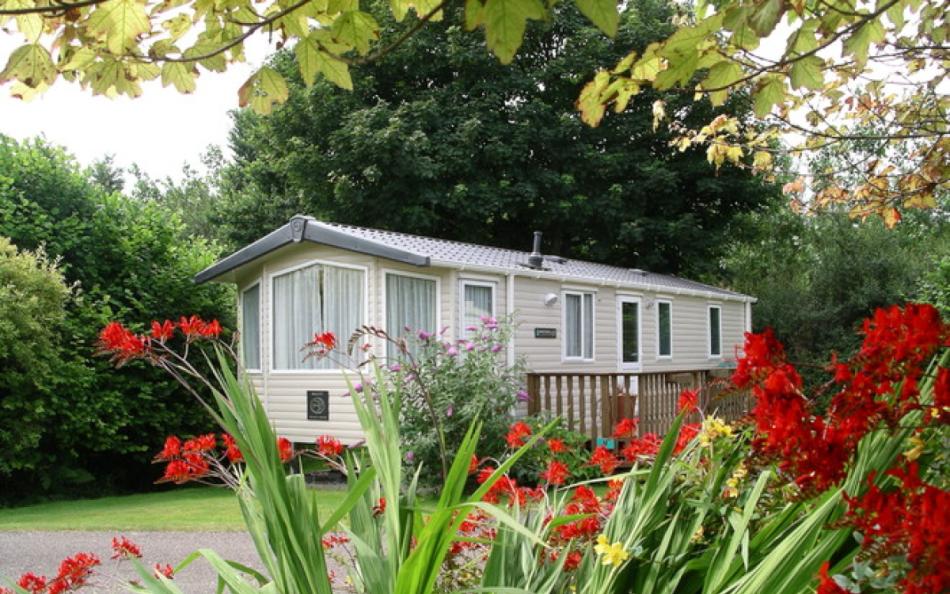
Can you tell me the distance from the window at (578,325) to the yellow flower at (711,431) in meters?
10.1

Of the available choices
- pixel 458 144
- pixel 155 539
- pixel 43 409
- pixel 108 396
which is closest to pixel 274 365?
pixel 108 396

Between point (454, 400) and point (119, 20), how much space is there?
7.17m

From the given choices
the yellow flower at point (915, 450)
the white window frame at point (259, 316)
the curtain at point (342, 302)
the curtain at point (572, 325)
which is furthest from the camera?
the curtain at point (572, 325)

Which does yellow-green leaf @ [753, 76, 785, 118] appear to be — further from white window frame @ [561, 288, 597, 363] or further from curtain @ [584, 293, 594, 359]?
curtain @ [584, 293, 594, 359]

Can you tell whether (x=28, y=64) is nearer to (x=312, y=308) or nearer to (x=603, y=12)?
(x=603, y=12)

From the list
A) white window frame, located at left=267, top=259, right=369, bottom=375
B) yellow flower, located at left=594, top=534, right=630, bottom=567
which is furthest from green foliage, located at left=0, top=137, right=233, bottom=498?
yellow flower, located at left=594, top=534, right=630, bottom=567

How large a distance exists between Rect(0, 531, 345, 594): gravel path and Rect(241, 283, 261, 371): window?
4.95 meters

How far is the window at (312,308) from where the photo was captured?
1077cm

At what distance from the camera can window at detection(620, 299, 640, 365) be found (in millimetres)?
13930

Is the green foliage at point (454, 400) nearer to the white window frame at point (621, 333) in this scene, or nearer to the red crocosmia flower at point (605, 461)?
the white window frame at point (621, 333)

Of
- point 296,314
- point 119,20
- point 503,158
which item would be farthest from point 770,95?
point 503,158

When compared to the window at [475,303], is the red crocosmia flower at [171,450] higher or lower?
lower

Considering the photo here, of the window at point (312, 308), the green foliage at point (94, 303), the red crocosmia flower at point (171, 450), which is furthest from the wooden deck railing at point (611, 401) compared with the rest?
the red crocosmia flower at point (171, 450)

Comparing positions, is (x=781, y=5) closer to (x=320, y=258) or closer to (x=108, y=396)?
(x=320, y=258)
